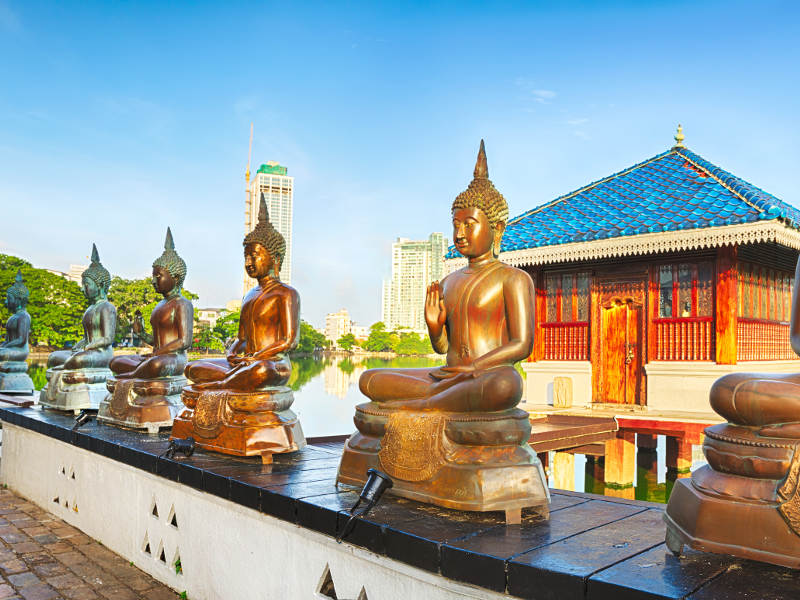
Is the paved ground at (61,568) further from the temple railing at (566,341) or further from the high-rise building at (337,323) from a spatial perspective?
the high-rise building at (337,323)

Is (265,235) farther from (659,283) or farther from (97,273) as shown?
(659,283)

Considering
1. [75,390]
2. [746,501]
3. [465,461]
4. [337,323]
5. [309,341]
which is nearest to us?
[746,501]

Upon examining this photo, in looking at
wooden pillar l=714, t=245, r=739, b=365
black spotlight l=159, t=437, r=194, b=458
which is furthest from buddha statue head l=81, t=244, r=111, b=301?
wooden pillar l=714, t=245, r=739, b=365

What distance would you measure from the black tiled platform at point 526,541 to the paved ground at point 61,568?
2.33ft

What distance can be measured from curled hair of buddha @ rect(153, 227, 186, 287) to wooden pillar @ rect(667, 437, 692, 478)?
717cm

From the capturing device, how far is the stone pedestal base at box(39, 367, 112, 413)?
673 cm

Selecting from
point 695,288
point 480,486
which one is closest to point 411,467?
point 480,486

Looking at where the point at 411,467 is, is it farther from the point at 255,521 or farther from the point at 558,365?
the point at 558,365

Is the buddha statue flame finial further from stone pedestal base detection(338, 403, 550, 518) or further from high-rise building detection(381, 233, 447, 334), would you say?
high-rise building detection(381, 233, 447, 334)

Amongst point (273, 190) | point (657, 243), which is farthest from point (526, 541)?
point (273, 190)

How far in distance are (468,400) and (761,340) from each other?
8760mm

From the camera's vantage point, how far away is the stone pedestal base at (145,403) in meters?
5.45

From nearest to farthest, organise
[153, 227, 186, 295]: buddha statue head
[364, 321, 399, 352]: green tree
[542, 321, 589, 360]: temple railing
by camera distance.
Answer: [153, 227, 186, 295]: buddha statue head → [542, 321, 589, 360]: temple railing → [364, 321, 399, 352]: green tree

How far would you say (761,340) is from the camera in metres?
9.98
